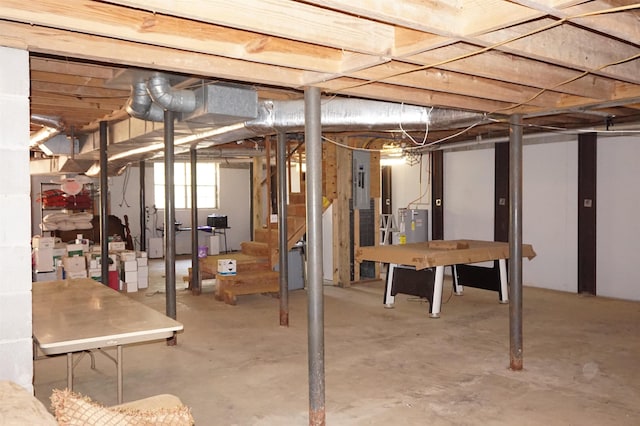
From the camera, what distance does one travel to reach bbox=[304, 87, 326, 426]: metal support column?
322 centimetres

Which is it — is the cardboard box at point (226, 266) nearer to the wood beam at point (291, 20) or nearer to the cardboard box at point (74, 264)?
the cardboard box at point (74, 264)

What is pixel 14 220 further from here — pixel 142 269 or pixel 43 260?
pixel 43 260

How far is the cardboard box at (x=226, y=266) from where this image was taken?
6.87 metres

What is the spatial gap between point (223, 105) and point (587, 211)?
552 cm

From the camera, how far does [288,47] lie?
277cm

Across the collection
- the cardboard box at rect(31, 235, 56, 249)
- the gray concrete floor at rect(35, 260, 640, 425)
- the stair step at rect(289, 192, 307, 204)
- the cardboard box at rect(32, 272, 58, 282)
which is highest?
the stair step at rect(289, 192, 307, 204)

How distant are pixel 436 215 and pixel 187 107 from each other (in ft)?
20.0

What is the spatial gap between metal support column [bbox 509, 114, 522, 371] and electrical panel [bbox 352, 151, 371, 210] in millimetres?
4075

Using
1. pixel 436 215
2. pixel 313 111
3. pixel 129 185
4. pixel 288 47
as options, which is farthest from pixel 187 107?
pixel 129 185

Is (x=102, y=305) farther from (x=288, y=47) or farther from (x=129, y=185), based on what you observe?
(x=129, y=185)

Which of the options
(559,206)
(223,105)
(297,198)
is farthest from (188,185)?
(223,105)

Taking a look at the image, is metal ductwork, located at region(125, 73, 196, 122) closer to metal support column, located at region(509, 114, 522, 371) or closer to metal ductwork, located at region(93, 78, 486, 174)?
metal ductwork, located at region(93, 78, 486, 174)

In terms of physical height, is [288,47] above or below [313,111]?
above

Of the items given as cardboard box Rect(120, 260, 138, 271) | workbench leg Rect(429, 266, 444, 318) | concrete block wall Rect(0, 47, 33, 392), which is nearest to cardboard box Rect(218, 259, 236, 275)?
cardboard box Rect(120, 260, 138, 271)
